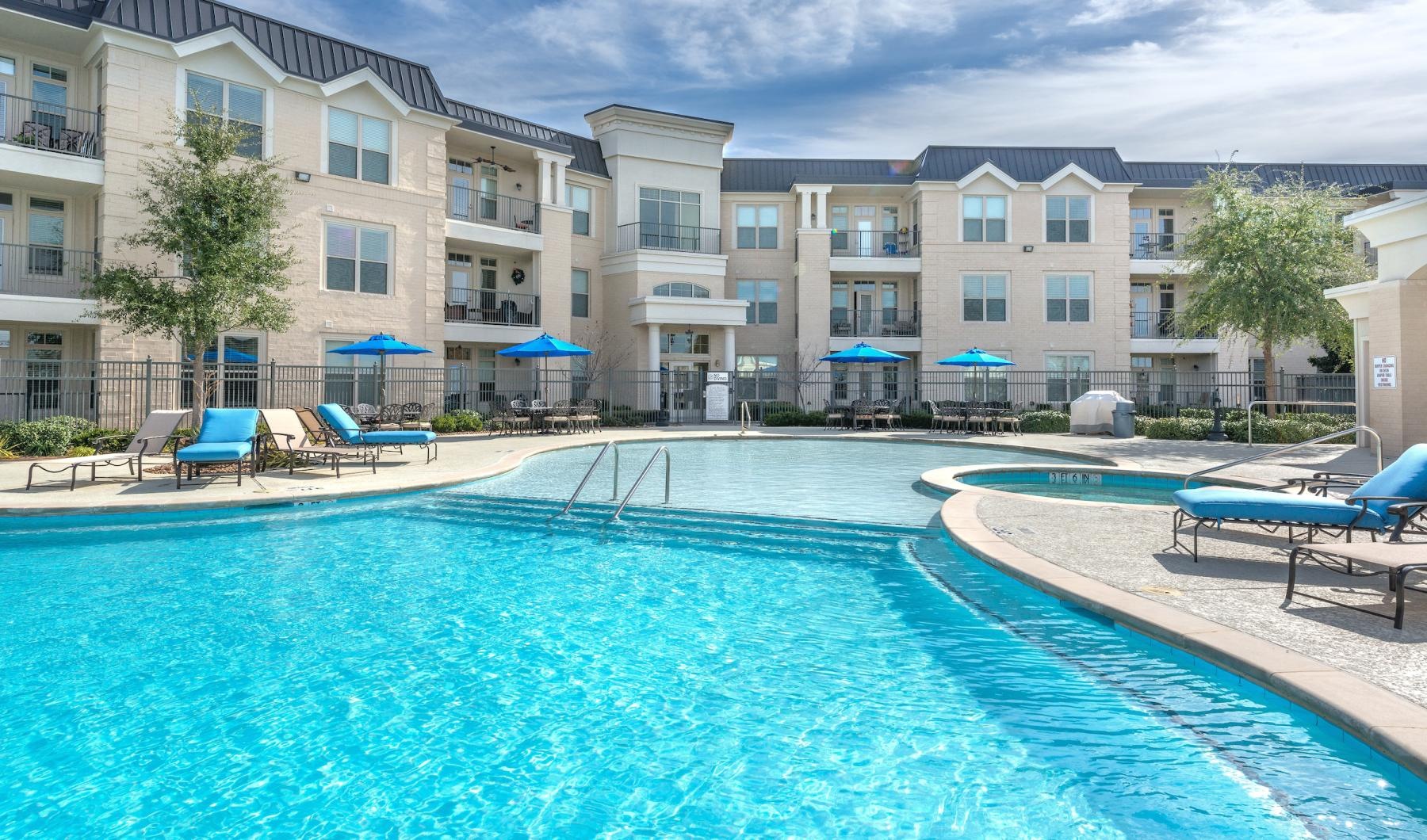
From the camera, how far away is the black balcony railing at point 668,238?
94.1 feet

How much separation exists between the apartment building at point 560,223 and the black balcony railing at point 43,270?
5 centimetres

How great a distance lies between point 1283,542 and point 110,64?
2279 centimetres

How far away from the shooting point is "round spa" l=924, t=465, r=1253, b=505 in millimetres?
11133

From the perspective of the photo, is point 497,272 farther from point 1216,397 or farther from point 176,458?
point 1216,397

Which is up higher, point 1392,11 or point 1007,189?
point 1007,189

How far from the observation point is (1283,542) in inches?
270

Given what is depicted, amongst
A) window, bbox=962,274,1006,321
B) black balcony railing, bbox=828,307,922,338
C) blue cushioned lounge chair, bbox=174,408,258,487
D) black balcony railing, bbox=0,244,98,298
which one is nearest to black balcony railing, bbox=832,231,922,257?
black balcony railing, bbox=828,307,922,338

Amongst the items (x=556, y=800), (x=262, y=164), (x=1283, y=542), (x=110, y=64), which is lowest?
(x=556, y=800)

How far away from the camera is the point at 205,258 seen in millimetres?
15531

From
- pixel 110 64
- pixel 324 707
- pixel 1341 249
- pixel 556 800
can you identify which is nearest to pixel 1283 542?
pixel 556 800

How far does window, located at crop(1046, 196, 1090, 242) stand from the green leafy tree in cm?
849

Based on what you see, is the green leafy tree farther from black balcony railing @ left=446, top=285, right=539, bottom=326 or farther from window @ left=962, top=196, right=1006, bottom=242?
black balcony railing @ left=446, top=285, right=539, bottom=326

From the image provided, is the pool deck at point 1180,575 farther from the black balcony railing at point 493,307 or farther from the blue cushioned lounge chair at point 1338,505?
the black balcony railing at point 493,307

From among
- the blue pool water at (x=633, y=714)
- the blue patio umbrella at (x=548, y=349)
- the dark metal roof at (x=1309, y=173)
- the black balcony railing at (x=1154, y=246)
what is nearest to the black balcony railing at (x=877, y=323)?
the black balcony railing at (x=1154, y=246)
